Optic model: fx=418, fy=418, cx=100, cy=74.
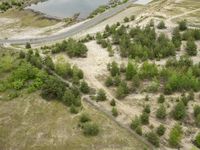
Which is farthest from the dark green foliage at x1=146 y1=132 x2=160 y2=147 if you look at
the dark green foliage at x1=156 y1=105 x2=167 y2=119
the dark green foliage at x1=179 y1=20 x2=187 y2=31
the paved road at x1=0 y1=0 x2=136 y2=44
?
the paved road at x1=0 y1=0 x2=136 y2=44

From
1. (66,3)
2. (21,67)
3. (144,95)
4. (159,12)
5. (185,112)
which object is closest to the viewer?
(185,112)

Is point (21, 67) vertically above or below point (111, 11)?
below

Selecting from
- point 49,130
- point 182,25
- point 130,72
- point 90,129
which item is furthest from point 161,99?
point 182,25

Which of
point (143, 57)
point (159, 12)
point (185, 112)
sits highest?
point (159, 12)

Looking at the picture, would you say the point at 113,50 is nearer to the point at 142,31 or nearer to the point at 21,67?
the point at 142,31

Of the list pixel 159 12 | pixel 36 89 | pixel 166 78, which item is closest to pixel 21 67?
pixel 36 89

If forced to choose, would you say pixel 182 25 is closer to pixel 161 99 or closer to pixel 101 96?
pixel 161 99

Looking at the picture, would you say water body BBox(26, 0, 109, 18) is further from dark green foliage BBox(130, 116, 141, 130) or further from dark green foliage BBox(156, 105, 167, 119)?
dark green foliage BBox(130, 116, 141, 130)
